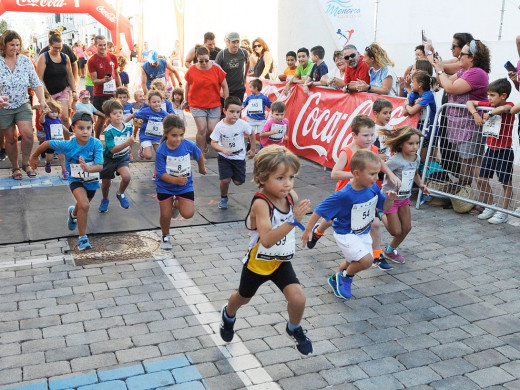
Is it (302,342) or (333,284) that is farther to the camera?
(333,284)

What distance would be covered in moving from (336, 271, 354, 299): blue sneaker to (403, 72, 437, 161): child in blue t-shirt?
3684 mm

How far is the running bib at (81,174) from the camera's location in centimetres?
611

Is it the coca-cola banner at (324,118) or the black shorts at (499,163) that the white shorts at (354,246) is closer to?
the black shorts at (499,163)

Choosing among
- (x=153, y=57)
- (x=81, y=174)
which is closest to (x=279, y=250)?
(x=81, y=174)

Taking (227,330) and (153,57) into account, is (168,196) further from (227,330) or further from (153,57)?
(153,57)

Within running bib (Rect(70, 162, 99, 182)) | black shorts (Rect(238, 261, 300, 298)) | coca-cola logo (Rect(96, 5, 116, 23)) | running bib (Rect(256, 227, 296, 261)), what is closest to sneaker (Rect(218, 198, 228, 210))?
running bib (Rect(70, 162, 99, 182))

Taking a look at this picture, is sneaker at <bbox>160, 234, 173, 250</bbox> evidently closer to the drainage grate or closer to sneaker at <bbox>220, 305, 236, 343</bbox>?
the drainage grate

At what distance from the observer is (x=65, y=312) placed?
467cm

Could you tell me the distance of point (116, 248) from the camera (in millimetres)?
6203

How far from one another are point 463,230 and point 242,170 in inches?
116

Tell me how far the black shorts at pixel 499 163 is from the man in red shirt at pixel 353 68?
273 cm

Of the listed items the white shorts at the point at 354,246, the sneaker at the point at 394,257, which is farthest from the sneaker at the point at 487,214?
the white shorts at the point at 354,246

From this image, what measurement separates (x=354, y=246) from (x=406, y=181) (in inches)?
54.4

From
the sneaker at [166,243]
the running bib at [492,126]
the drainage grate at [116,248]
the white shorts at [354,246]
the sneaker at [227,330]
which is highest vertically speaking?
the running bib at [492,126]
